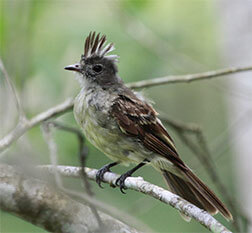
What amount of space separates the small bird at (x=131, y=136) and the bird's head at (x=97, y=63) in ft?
0.09

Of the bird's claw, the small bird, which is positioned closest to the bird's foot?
the small bird

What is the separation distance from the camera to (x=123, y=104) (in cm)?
422

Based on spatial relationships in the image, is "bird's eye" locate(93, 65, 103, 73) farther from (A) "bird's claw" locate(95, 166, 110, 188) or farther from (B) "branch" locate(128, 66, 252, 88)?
(A) "bird's claw" locate(95, 166, 110, 188)

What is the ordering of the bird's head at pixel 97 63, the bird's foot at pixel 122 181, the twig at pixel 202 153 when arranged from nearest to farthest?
the bird's foot at pixel 122 181 < the twig at pixel 202 153 < the bird's head at pixel 97 63

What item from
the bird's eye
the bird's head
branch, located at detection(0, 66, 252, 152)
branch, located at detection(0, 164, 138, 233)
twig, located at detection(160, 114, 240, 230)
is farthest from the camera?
the bird's eye

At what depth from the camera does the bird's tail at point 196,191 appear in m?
3.79

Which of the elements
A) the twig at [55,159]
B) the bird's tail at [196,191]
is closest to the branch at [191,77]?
the bird's tail at [196,191]

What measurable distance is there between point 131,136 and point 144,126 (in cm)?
15

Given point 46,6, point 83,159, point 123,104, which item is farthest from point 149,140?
point 46,6

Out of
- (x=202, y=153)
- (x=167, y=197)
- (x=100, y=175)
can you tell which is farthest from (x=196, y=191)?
(x=167, y=197)

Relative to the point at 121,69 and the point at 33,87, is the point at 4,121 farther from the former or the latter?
the point at 121,69

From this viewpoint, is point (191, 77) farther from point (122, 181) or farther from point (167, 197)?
point (167, 197)

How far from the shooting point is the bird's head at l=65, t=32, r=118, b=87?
4.45 m

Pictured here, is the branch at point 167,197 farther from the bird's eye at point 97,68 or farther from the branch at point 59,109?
the bird's eye at point 97,68
